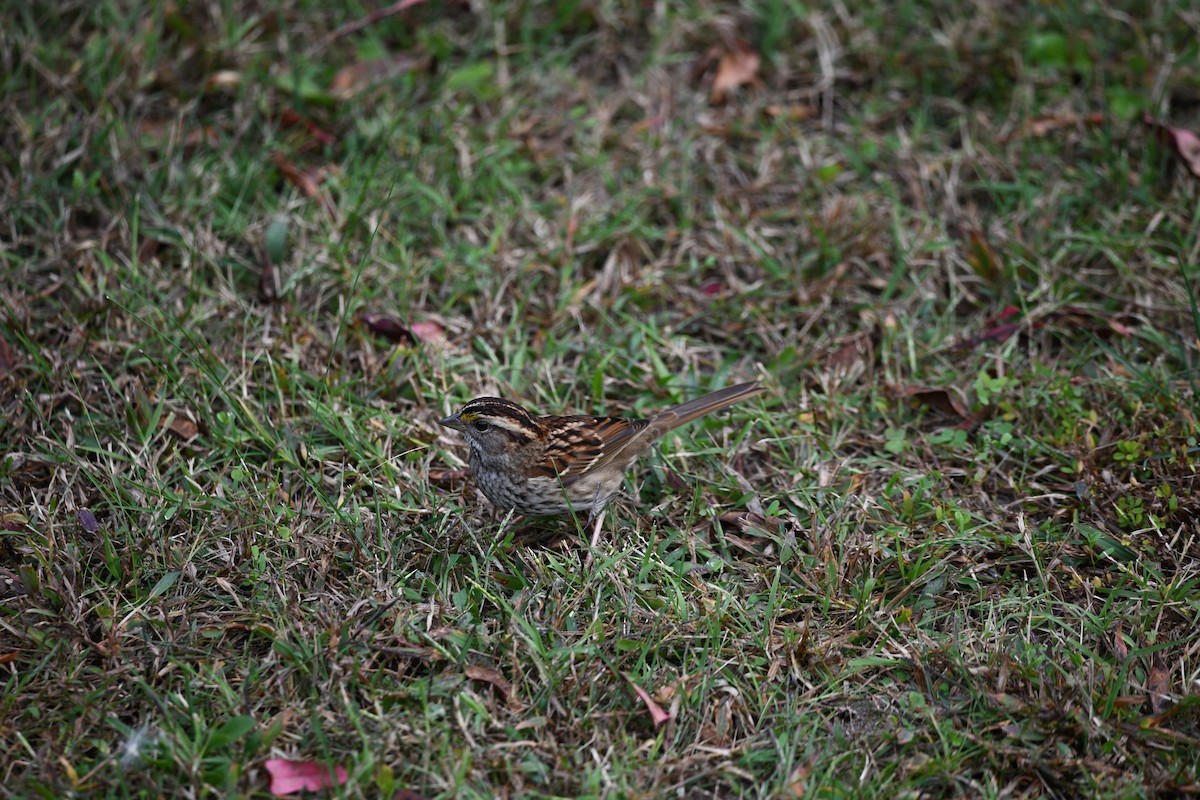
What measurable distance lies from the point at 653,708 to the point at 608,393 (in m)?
2.10

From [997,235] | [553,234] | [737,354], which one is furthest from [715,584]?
[997,235]

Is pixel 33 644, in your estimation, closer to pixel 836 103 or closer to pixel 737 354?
pixel 737 354

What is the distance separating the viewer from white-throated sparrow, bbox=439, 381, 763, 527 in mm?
4848

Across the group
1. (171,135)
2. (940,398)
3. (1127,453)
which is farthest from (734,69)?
(1127,453)

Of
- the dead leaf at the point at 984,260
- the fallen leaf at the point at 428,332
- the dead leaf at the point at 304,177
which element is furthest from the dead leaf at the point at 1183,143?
the dead leaf at the point at 304,177

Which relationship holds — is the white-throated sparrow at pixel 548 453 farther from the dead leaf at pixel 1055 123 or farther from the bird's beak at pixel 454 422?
the dead leaf at pixel 1055 123

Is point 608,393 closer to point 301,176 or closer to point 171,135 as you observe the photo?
point 301,176

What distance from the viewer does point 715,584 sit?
4.71 meters

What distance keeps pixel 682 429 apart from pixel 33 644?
10.1 feet

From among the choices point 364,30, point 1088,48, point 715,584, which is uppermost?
point 364,30

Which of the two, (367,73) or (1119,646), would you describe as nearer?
(1119,646)

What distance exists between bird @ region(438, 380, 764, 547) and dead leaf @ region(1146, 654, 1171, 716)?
2.29 meters

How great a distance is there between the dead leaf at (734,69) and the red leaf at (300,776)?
5.25m

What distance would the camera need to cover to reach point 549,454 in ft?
16.3
